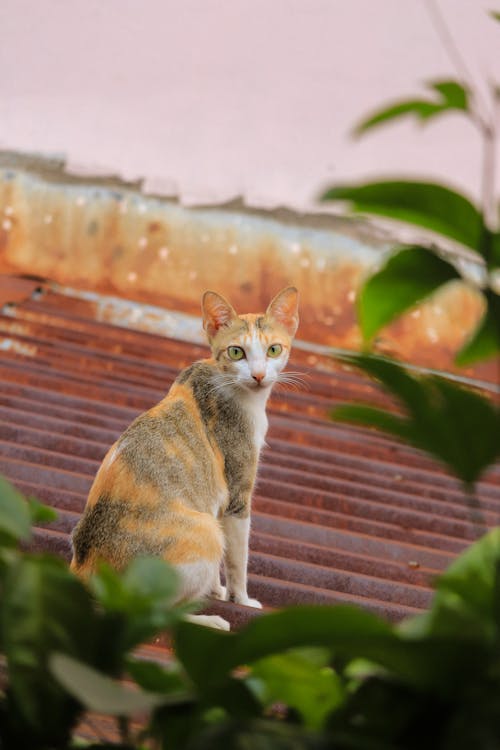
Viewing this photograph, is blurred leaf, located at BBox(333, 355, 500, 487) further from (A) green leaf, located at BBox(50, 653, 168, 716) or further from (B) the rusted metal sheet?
(B) the rusted metal sheet

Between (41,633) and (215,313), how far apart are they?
6.00 feet

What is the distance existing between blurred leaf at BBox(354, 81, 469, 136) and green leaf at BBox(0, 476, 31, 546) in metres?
0.33

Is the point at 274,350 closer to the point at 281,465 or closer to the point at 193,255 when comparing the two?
the point at 281,465

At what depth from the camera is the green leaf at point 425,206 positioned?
619 millimetres

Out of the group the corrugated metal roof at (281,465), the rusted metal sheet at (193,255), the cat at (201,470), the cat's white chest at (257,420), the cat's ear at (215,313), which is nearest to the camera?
the cat at (201,470)

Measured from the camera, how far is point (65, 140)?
15.5ft

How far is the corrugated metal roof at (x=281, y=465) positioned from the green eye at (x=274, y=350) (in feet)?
0.86

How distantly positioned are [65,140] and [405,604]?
335 centimetres

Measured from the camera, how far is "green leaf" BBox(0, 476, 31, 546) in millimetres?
643

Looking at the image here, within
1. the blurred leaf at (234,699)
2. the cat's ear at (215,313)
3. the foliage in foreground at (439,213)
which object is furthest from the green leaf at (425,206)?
the cat's ear at (215,313)

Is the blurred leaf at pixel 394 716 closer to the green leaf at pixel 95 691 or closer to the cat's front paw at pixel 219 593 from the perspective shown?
the green leaf at pixel 95 691

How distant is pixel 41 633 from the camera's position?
1.92 feet

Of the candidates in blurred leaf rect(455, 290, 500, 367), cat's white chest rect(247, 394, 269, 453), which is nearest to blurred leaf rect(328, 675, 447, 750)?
blurred leaf rect(455, 290, 500, 367)

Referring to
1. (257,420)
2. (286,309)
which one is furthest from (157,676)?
(286,309)
